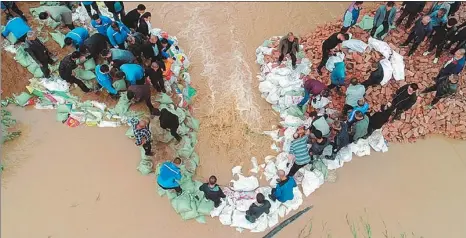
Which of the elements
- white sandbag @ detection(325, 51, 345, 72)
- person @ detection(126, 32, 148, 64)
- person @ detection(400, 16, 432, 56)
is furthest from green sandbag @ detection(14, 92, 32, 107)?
person @ detection(400, 16, 432, 56)

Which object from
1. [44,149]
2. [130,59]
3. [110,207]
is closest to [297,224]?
[110,207]

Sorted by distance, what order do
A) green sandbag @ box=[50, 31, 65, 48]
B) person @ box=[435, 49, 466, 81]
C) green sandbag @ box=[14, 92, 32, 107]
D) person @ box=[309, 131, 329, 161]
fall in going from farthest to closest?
green sandbag @ box=[50, 31, 65, 48], green sandbag @ box=[14, 92, 32, 107], person @ box=[435, 49, 466, 81], person @ box=[309, 131, 329, 161]

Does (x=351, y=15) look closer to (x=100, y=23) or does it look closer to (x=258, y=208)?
(x=258, y=208)

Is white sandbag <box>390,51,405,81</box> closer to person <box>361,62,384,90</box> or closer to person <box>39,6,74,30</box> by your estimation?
person <box>361,62,384,90</box>

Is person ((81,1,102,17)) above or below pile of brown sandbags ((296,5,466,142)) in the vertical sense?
above

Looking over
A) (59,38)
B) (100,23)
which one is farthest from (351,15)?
(59,38)

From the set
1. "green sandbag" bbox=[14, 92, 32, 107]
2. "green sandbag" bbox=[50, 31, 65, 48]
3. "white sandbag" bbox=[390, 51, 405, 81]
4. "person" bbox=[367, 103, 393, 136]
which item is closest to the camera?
"person" bbox=[367, 103, 393, 136]

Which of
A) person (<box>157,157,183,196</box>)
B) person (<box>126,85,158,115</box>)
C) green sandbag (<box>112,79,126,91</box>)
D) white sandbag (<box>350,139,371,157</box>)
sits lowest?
white sandbag (<box>350,139,371,157</box>)

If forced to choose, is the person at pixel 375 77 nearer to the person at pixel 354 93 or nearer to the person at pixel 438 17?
the person at pixel 354 93
